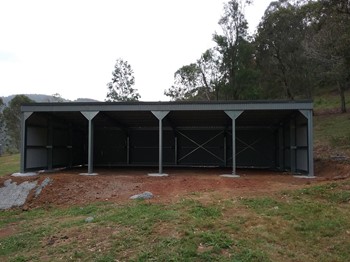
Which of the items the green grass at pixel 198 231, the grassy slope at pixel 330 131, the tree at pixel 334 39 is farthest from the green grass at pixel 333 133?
the green grass at pixel 198 231

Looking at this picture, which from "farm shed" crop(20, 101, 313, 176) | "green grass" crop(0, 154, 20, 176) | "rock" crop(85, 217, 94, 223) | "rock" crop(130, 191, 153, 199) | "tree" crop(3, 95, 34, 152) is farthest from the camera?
"tree" crop(3, 95, 34, 152)

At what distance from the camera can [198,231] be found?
20.0 feet

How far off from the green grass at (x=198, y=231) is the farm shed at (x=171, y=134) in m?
5.66

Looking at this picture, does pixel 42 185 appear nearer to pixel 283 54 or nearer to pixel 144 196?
pixel 144 196

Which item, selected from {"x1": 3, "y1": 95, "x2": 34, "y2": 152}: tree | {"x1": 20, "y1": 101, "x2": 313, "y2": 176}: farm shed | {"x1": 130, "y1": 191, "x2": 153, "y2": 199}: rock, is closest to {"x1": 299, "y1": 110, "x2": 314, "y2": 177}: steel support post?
{"x1": 20, "y1": 101, "x2": 313, "y2": 176}: farm shed

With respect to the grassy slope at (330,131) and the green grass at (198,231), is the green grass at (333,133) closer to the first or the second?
the grassy slope at (330,131)

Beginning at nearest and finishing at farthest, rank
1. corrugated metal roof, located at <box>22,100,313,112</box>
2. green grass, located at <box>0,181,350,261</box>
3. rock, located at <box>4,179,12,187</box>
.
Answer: green grass, located at <box>0,181,350,261</box> < rock, located at <box>4,179,12,187</box> < corrugated metal roof, located at <box>22,100,313,112</box>

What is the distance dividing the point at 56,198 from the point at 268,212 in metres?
6.20

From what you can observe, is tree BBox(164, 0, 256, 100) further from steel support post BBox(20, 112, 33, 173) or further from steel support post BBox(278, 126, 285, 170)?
steel support post BBox(20, 112, 33, 173)

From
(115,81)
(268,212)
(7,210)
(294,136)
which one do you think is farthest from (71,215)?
(115,81)

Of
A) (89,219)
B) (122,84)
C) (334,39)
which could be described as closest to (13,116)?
(122,84)

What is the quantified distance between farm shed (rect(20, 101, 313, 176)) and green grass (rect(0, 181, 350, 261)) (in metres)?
5.66

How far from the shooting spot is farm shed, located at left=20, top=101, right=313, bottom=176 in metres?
13.8

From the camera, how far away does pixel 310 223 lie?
643cm
